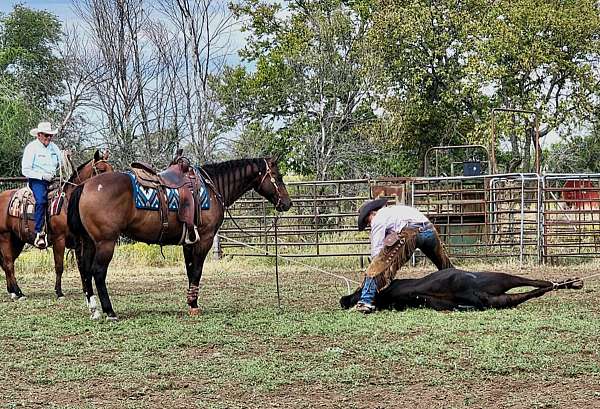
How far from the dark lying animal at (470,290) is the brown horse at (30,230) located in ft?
13.9

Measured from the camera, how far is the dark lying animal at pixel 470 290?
8.48 metres

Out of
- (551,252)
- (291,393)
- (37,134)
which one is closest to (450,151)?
(551,252)

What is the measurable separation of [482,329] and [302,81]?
735 inches

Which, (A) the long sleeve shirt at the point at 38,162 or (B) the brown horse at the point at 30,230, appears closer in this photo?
(A) the long sleeve shirt at the point at 38,162

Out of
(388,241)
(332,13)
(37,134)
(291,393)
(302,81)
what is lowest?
(291,393)

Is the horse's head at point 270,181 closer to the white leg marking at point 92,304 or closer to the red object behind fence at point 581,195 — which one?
the white leg marking at point 92,304

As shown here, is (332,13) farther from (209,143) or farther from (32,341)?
(32,341)

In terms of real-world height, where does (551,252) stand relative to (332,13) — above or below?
below

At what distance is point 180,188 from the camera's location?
29.7 feet

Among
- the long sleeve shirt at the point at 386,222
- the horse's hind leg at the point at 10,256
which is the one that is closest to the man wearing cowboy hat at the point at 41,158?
the horse's hind leg at the point at 10,256

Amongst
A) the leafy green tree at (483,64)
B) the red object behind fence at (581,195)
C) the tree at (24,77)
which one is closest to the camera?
the red object behind fence at (581,195)

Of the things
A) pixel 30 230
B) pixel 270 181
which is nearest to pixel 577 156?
pixel 270 181

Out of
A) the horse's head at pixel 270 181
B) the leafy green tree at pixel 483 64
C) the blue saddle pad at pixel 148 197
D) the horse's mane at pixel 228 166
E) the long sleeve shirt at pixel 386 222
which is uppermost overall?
the leafy green tree at pixel 483 64

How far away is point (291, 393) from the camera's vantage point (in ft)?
17.5
